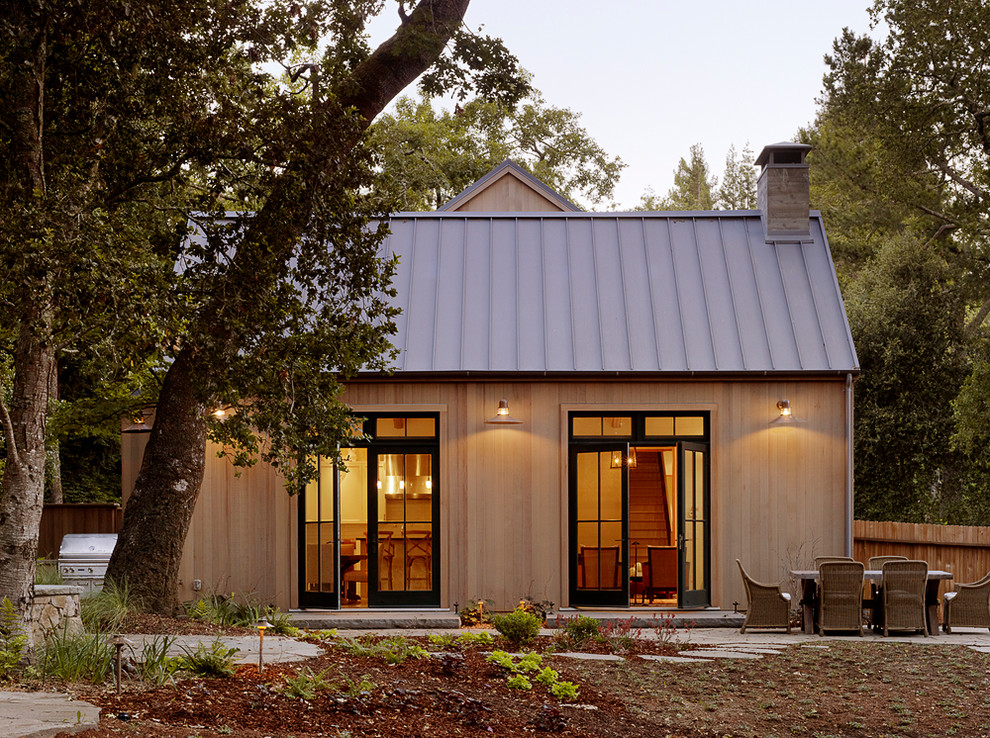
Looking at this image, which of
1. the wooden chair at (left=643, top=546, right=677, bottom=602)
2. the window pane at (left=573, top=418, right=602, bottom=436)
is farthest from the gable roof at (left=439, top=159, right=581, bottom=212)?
the wooden chair at (left=643, top=546, right=677, bottom=602)

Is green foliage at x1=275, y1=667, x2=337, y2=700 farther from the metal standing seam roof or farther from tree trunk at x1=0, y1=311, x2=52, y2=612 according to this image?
the metal standing seam roof

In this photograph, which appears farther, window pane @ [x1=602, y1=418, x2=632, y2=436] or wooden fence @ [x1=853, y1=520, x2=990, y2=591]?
wooden fence @ [x1=853, y1=520, x2=990, y2=591]

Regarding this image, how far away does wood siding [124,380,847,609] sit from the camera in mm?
12852

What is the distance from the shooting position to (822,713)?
745 cm

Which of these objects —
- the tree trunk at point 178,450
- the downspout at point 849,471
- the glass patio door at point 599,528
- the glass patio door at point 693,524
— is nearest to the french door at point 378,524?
the glass patio door at point 599,528

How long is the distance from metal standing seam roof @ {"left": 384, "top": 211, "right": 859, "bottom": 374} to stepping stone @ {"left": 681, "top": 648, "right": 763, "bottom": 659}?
3.86m

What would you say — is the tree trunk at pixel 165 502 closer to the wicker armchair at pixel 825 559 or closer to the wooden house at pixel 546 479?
the wooden house at pixel 546 479

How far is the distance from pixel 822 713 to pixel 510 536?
591cm

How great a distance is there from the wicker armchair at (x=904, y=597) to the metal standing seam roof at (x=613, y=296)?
2.66m

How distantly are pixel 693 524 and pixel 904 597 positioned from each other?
2665 millimetres

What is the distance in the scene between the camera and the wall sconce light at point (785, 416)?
41.8 ft

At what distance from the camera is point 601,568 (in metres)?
12.9

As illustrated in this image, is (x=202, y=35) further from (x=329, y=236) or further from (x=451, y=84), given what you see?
(x=451, y=84)

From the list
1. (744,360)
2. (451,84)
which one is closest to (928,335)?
(744,360)
